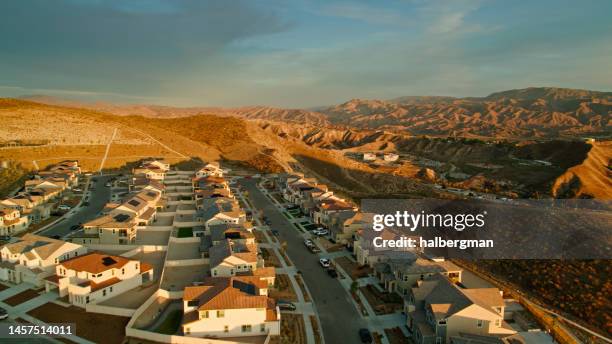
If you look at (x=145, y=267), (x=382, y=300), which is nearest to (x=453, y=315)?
(x=382, y=300)

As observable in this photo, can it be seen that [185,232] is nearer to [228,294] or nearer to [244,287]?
[244,287]

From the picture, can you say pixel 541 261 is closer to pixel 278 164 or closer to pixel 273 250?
pixel 273 250

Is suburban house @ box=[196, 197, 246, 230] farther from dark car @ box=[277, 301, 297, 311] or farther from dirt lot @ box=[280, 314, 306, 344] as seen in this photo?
dirt lot @ box=[280, 314, 306, 344]

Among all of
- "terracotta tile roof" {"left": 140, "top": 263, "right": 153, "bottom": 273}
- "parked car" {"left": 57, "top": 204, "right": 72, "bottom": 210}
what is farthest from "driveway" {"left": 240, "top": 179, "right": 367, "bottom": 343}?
"parked car" {"left": 57, "top": 204, "right": 72, "bottom": 210}

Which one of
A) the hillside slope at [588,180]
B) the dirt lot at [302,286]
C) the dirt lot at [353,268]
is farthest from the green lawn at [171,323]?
the hillside slope at [588,180]

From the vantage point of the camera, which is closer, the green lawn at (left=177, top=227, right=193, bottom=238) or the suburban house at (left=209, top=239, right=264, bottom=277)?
the suburban house at (left=209, top=239, right=264, bottom=277)
